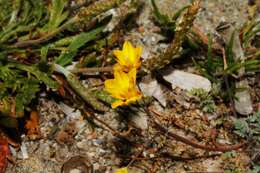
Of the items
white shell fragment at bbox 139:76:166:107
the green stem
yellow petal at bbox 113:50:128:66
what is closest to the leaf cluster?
the green stem

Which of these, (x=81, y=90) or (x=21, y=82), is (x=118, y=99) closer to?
(x=81, y=90)

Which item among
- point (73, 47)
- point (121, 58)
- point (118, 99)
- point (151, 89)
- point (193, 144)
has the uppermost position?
point (121, 58)

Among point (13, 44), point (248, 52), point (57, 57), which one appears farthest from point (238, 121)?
point (13, 44)

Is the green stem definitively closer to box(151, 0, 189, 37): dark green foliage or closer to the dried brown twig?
the dried brown twig

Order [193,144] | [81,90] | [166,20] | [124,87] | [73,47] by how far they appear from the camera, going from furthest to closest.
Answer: [166,20] < [73,47] < [81,90] < [193,144] < [124,87]

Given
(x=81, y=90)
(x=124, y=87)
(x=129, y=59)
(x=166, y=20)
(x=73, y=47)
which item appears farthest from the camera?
(x=166, y=20)

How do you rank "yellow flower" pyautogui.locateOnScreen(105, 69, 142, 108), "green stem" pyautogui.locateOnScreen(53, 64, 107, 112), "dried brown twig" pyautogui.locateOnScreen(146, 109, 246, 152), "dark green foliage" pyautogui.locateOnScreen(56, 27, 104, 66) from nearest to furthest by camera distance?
"yellow flower" pyautogui.locateOnScreen(105, 69, 142, 108) → "dried brown twig" pyautogui.locateOnScreen(146, 109, 246, 152) → "green stem" pyautogui.locateOnScreen(53, 64, 107, 112) → "dark green foliage" pyautogui.locateOnScreen(56, 27, 104, 66)

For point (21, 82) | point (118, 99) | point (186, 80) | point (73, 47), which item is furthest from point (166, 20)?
point (21, 82)

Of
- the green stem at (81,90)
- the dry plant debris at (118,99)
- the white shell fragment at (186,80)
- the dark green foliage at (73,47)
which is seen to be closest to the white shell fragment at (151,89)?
the dry plant debris at (118,99)
